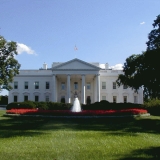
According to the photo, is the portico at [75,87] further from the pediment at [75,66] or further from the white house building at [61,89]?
the pediment at [75,66]

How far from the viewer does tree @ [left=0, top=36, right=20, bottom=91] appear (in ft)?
120

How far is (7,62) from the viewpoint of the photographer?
3712 centimetres

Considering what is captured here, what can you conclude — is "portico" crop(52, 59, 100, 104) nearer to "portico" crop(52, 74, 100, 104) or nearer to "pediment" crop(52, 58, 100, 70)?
"pediment" crop(52, 58, 100, 70)

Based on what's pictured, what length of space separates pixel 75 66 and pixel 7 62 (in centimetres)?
2070

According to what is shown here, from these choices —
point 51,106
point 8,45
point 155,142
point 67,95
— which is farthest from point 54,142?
point 67,95

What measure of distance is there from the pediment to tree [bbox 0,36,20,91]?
58.2 ft

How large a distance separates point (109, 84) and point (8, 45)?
1171 inches

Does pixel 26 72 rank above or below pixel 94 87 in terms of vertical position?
above

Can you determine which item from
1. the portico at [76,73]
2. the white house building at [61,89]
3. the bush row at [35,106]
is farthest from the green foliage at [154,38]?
the white house building at [61,89]

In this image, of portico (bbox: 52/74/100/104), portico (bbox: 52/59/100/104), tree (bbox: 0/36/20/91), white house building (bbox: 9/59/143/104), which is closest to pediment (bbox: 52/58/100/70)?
portico (bbox: 52/59/100/104)

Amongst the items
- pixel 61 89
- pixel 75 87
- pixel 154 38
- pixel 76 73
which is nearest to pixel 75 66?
pixel 76 73

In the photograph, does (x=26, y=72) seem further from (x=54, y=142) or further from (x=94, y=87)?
(x=54, y=142)

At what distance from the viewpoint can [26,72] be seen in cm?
6016

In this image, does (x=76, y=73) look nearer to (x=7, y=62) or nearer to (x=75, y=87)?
(x=75, y=87)
